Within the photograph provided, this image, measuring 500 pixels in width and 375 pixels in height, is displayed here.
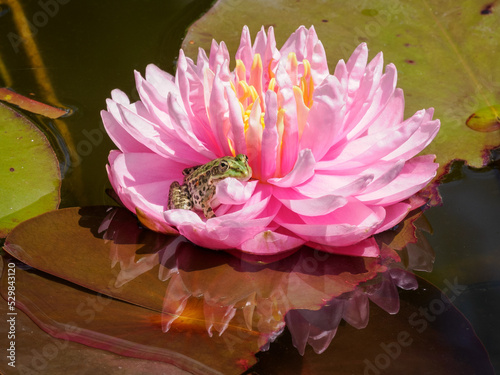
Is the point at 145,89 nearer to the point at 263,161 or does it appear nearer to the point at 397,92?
the point at 263,161

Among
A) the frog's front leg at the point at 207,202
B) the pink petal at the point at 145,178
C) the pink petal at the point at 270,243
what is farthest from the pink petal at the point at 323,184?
the pink petal at the point at 145,178

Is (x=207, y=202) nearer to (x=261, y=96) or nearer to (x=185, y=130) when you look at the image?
(x=185, y=130)

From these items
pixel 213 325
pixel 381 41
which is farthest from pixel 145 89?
pixel 381 41

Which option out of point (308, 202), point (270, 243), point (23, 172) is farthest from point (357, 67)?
point (23, 172)

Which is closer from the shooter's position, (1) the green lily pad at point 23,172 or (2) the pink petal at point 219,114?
(2) the pink petal at point 219,114

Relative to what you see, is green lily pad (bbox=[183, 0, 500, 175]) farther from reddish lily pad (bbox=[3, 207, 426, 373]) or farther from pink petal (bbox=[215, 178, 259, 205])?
pink petal (bbox=[215, 178, 259, 205])

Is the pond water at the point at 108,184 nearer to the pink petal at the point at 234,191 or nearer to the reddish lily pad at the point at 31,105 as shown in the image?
the reddish lily pad at the point at 31,105
